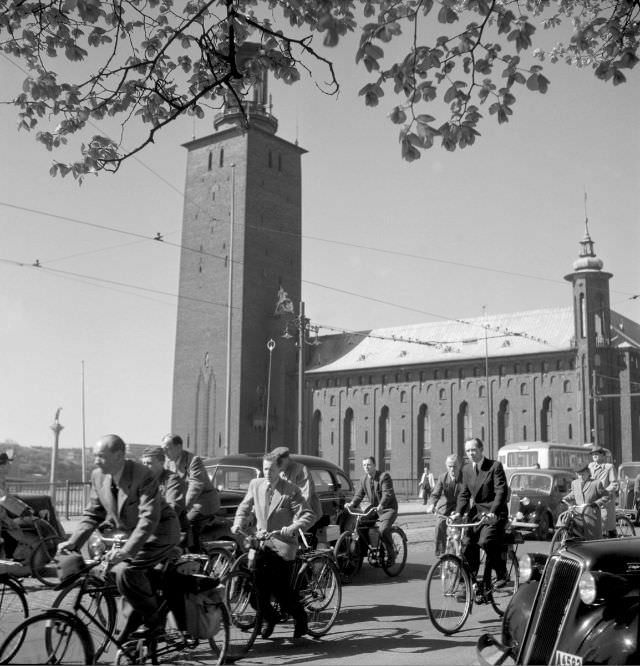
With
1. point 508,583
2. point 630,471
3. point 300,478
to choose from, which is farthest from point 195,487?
point 630,471

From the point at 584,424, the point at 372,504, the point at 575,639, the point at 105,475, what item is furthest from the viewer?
the point at 584,424

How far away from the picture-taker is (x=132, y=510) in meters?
5.64

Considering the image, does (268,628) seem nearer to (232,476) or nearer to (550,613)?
(550,613)

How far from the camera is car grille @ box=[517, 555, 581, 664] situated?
4.76 m

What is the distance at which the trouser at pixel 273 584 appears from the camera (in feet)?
23.2

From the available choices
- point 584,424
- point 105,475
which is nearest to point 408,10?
point 105,475

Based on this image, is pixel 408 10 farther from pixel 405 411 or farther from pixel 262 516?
pixel 405 411

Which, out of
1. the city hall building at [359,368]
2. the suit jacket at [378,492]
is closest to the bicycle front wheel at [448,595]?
the suit jacket at [378,492]

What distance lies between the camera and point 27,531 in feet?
36.7

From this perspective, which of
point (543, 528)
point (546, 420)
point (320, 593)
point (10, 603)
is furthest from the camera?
point (546, 420)

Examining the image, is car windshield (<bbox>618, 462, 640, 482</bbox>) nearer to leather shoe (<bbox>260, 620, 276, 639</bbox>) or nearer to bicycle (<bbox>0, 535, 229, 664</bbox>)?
leather shoe (<bbox>260, 620, 276, 639</bbox>)

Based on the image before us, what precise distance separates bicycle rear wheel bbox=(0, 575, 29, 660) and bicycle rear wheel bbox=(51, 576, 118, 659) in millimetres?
688

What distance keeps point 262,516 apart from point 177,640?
1755mm

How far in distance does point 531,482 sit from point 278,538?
16053 mm
